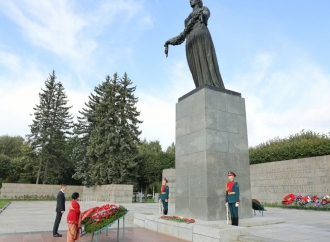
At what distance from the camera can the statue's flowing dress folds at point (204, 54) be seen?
8.88m

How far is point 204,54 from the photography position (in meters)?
8.97

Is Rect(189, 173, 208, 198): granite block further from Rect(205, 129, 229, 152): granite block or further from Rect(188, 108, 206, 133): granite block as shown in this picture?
Rect(188, 108, 206, 133): granite block

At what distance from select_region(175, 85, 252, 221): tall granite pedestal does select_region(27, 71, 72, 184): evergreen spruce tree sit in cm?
2950

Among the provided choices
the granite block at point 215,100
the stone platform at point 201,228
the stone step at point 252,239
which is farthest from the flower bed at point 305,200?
the stone step at point 252,239

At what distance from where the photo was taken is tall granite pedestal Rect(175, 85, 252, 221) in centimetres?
750

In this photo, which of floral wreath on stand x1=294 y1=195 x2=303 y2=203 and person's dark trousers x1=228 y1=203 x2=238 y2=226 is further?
floral wreath on stand x1=294 y1=195 x2=303 y2=203

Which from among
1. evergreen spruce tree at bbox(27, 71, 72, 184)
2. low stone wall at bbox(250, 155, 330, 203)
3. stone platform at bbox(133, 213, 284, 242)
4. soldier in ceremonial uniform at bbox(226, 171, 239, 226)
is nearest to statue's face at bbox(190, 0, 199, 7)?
soldier in ceremonial uniform at bbox(226, 171, 239, 226)

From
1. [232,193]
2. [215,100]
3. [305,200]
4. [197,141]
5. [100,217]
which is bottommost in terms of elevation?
[100,217]

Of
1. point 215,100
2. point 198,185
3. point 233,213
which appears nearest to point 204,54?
point 215,100

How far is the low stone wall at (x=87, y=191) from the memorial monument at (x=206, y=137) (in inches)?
496

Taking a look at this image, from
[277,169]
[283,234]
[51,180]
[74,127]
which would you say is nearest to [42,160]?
[51,180]

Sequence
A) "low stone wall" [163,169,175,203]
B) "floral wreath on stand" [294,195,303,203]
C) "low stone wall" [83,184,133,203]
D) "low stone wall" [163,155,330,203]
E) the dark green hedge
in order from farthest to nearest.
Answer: "low stone wall" [83,184,133,203], "low stone wall" [163,169,175,203], the dark green hedge, "low stone wall" [163,155,330,203], "floral wreath on stand" [294,195,303,203]

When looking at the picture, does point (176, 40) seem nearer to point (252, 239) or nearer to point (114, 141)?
point (252, 239)

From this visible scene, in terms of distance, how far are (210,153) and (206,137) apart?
471 millimetres
